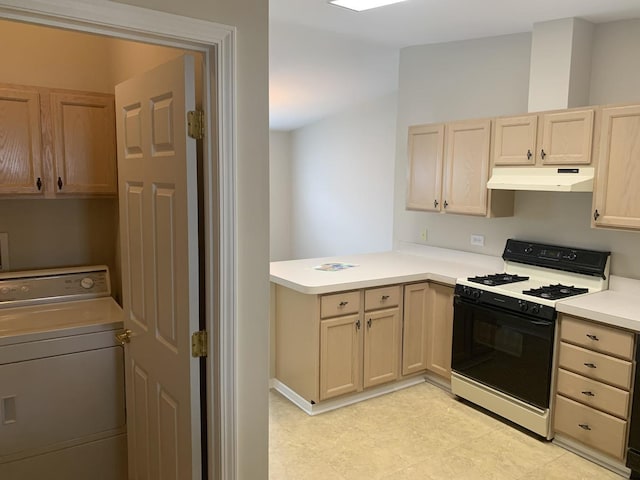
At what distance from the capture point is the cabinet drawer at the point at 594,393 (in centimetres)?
263

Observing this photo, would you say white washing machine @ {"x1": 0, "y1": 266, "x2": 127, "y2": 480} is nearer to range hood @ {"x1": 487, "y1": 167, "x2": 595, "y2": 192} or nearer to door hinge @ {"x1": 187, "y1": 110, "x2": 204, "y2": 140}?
door hinge @ {"x1": 187, "y1": 110, "x2": 204, "y2": 140}

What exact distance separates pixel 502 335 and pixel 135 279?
227 centimetres

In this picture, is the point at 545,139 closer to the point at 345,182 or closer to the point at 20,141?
the point at 20,141

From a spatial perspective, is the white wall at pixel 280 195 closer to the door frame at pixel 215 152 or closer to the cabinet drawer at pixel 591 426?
the cabinet drawer at pixel 591 426

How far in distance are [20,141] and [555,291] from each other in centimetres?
315

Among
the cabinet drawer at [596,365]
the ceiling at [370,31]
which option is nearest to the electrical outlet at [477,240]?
the cabinet drawer at [596,365]

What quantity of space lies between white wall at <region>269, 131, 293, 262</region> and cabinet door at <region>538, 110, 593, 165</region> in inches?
198

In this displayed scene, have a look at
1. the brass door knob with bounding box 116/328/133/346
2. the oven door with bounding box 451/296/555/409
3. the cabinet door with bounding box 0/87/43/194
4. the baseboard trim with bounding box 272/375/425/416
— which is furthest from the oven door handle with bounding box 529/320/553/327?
the cabinet door with bounding box 0/87/43/194

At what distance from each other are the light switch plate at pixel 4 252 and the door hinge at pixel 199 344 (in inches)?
68.3

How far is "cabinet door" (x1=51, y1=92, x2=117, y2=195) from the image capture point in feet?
8.45

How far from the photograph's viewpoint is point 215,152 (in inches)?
59.1

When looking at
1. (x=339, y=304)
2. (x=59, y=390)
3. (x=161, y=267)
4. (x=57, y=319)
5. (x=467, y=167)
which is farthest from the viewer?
(x=467, y=167)

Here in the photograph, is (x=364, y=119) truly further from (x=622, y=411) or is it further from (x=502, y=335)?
(x=622, y=411)

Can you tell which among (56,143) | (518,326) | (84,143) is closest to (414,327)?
(518,326)
